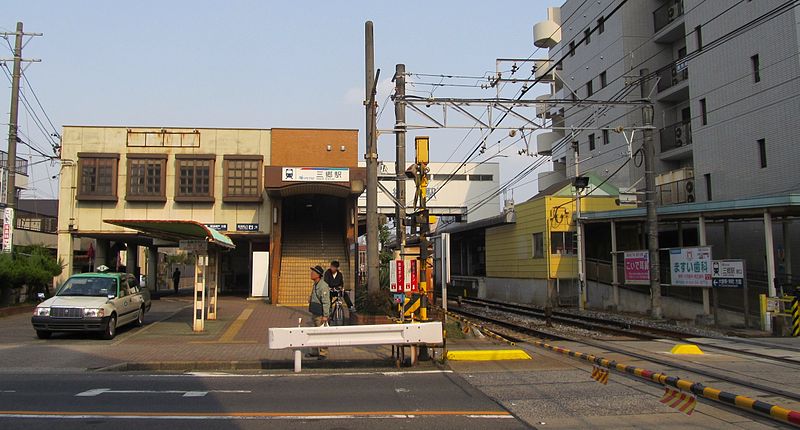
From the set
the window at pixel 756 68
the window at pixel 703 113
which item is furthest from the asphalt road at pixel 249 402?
the window at pixel 703 113

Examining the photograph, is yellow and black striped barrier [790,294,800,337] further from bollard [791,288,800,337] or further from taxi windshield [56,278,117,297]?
taxi windshield [56,278,117,297]

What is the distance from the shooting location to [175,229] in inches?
627

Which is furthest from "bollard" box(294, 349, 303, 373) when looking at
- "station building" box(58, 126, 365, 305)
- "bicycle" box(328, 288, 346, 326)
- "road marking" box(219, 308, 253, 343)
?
"station building" box(58, 126, 365, 305)

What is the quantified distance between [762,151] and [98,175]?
28860 millimetres

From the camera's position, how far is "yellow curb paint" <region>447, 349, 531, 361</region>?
1122cm

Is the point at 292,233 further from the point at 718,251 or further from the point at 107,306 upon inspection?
the point at 718,251

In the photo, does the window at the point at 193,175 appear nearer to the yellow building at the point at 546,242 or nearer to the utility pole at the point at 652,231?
the yellow building at the point at 546,242

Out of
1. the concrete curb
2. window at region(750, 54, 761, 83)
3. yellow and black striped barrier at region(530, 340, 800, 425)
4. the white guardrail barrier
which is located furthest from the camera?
window at region(750, 54, 761, 83)

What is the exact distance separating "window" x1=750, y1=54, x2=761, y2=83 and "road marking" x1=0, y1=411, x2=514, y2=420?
22928mm

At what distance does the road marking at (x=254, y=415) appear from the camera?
6.98 m

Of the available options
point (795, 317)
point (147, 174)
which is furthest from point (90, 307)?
point (795, 317)

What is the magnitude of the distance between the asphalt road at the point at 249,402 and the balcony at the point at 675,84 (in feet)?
86.0

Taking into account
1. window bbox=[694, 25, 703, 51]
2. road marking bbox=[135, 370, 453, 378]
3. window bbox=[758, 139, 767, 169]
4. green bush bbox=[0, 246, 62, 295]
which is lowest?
road marking bbox=[135, 370, 453, 378]

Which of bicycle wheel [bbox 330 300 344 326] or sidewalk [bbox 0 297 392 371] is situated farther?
bicycle wheel [bbox 330 300 344 326]
